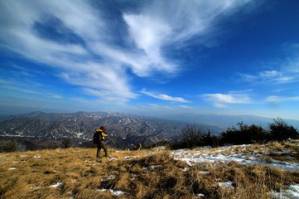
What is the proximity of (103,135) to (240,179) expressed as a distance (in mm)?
9906

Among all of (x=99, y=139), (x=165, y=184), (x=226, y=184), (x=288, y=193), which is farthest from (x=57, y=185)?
(x=99, y=139)

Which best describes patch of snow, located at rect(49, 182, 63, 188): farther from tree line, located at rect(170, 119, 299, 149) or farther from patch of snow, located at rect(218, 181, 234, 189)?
tree line, located at rect(170, 119, 299, 149)

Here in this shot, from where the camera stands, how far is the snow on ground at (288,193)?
4008mm

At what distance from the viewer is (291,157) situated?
781 cm

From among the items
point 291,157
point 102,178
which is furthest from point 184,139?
point 102,178

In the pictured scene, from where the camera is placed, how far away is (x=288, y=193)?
4.21 metres

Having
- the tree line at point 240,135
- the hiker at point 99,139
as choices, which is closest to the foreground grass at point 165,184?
the hiker at point 99,139

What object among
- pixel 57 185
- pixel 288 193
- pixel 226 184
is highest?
pixel 288 193

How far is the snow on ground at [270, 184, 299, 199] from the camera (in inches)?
158

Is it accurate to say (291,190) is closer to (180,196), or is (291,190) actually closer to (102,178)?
(180,196)

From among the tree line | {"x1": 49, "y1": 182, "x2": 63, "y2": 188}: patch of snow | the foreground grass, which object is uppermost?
the tree line

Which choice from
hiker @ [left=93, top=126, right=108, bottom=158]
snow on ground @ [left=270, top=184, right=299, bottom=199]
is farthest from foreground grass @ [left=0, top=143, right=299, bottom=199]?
hiker @ [left=93, top=126, right=108, bottom=158]

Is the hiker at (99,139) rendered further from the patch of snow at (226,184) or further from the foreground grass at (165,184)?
the patch of snow at (226,184)

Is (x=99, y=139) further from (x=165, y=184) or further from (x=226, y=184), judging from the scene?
(x=226, y=184)
